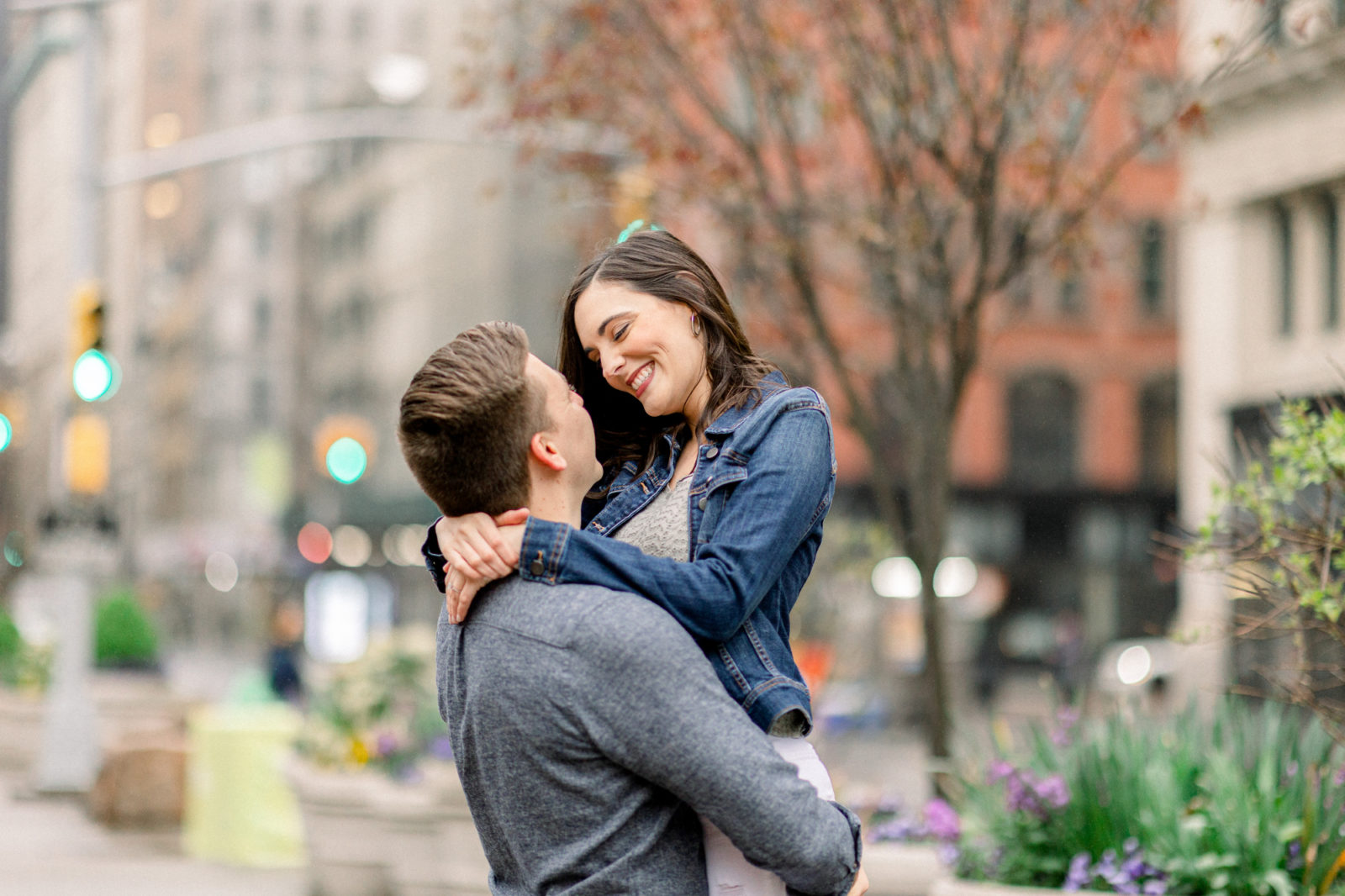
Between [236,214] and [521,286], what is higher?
[236,214]

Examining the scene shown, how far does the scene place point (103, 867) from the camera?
1184 cm

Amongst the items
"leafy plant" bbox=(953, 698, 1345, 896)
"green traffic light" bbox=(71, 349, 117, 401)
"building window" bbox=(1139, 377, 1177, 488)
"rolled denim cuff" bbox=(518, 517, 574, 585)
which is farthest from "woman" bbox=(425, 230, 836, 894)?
"building window" bbox=(1139, 377, 1177, 488)

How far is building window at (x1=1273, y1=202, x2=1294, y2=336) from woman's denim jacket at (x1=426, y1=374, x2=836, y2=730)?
2772 cm

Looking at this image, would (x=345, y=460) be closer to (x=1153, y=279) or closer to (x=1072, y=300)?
(x=1072, y=300)

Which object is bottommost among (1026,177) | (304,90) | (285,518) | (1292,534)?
(285,518)

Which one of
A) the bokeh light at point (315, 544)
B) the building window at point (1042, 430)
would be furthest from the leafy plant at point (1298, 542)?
the bokeh light at point (315, 544)

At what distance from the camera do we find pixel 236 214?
9331 centimetres

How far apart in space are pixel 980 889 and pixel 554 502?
384 cm

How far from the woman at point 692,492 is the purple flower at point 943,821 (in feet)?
14.9

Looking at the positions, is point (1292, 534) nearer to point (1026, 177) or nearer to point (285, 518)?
point (1026, 177)

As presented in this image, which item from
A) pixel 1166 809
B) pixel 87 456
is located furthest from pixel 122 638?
pixel 1166 809

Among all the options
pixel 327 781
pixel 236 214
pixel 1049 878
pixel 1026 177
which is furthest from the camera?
pixel 236 214

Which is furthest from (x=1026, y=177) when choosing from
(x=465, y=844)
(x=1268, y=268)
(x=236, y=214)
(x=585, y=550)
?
(x=236, y=214)

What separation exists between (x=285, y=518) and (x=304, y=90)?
116ft
